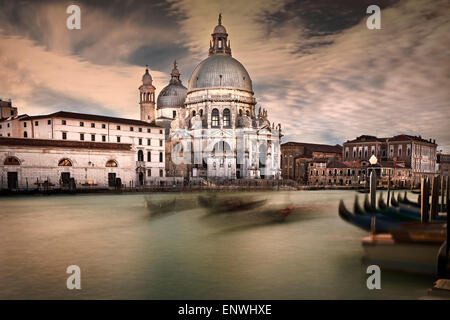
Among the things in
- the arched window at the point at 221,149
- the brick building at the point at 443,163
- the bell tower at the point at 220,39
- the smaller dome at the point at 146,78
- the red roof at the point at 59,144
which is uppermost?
the bell tower at the point at 220,39

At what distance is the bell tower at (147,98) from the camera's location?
3988 centimetres

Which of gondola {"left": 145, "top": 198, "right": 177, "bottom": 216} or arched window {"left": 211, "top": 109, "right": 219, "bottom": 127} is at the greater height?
arched window {"left": 211, "top": 109, "right": 219, "bottom": 127}

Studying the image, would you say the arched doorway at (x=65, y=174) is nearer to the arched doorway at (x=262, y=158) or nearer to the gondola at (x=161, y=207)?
the gondola at (x=161, y=207)

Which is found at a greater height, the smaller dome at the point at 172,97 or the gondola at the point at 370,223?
the smaller dome at the point at 172,97

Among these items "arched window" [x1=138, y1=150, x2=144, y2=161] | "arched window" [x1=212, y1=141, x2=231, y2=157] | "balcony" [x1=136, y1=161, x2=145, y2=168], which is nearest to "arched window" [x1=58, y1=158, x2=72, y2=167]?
"balcony" [x1=136, y1=161, x2=145, y2=168]

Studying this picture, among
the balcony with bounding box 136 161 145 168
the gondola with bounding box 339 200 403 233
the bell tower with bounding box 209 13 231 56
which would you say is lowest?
the gondola with bounding box 339 200 403 233

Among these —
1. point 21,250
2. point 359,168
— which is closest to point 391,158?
point 359,168

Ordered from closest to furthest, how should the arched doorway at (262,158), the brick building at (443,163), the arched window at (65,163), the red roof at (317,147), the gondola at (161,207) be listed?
the gondola at (161,207) → the arched window at (65,163) → the arched doorway at (262,158) → the red roof at (317,147) → the brick building at (443,163)

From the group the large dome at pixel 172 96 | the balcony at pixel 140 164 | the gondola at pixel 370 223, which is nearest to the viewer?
the gondola at pixel 370 223

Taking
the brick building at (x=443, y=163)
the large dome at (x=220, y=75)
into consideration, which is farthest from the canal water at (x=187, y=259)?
the brick building at (x=443, y=163)

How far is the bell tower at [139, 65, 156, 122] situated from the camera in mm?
39875

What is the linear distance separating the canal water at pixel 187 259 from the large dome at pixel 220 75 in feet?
78.5

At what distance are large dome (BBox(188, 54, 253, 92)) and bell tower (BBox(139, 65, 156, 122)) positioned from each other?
5.51 metres

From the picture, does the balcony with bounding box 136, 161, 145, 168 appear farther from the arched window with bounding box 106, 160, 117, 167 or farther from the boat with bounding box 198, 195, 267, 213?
the boat with bounding box 198, 195, 267, 213
